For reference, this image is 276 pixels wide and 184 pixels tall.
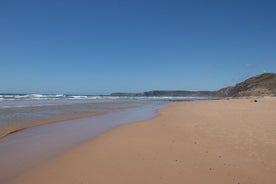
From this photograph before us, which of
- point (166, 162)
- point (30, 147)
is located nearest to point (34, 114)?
point (30, 147)

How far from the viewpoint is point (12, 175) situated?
184 inches

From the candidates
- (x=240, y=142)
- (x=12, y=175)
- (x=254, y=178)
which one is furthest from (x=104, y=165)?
(x=240, y=142)

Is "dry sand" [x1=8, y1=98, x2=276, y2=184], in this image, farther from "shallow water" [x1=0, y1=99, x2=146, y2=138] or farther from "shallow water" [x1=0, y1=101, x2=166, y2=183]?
"shallow water" [x1=0, y1=99, x2=146, y2=138]

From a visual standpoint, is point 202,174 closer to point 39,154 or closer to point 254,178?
point 254,178

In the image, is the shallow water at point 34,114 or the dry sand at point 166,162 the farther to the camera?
the shallow water at point 34,114

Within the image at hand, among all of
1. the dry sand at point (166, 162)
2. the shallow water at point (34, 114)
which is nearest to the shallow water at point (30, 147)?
the dry sand at point (166, 162)

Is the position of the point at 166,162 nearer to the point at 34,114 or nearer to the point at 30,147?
the point at 30,147

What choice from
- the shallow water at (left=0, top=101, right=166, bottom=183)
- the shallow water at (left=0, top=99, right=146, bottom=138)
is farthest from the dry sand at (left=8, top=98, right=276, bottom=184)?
the shallow water at (left=0, top=99, right=146, bottom=138)

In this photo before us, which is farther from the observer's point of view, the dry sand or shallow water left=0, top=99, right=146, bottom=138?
shallow water left=0, top=99, right=146, bottom=138

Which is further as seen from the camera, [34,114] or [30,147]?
[34,114]

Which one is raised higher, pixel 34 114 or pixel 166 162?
pixel 34 114

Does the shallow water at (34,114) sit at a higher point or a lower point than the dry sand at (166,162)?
higher

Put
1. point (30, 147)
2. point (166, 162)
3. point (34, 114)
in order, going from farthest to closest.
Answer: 1. point (34, 114)
2. point (30, 147)
3. point (166, 162)

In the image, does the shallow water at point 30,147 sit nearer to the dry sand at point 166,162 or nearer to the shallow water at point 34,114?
the dry sand at point 166,162
